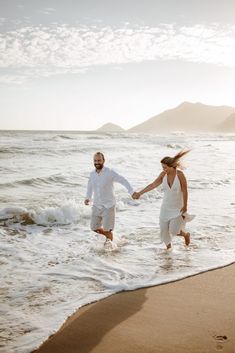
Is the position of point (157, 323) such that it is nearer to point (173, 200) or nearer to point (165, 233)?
point (165, 233)

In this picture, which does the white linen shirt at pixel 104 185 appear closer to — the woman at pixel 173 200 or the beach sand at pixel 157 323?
the woman at pixel 173 200

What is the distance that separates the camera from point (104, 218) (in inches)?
267

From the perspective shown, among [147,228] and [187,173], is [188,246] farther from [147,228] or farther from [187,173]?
[187,173]

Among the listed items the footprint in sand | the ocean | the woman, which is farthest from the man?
the footprint in sand

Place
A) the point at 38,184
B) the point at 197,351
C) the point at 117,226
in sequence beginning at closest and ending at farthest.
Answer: the point at 197,351, the point at 117,226, the point at 38,184

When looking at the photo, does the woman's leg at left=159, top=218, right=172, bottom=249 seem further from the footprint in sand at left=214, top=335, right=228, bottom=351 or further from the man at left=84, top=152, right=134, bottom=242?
the footprint in sand at left=214, top=335, right=228, bottom=351

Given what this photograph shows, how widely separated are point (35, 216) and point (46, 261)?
292 centimetres

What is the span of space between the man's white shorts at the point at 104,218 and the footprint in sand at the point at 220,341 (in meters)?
3.49

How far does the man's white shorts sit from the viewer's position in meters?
6.76

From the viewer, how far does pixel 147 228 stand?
7.99 meters

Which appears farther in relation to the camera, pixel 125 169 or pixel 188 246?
pixel 125 169

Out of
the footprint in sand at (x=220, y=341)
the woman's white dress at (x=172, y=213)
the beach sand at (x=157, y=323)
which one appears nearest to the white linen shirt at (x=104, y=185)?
the woman's white dress at (x=172, y=213)

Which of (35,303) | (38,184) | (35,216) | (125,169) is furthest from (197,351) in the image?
(125,169)

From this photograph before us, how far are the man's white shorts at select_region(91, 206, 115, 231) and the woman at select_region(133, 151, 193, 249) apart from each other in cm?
97
